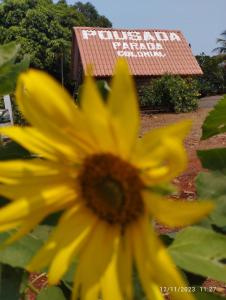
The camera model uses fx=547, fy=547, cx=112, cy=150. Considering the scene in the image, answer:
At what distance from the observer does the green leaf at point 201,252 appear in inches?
24.8

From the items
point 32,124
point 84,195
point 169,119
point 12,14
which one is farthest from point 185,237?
point 12,14

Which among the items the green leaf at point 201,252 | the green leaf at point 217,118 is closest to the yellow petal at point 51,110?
the green leaf at point 201,252

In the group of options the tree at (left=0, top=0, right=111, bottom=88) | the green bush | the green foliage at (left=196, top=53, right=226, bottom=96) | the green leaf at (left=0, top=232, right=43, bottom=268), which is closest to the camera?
the green leaf at (left=0, top=232, right=43, bottom=268)

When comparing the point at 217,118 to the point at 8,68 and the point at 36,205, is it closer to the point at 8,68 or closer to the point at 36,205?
the point at 8,68

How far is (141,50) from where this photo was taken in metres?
20.0

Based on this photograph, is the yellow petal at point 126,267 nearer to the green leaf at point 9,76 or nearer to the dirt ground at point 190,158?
the dirt ground at point 190,158

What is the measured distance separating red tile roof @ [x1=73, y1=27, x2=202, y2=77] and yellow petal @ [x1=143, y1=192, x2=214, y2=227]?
18.5 meters

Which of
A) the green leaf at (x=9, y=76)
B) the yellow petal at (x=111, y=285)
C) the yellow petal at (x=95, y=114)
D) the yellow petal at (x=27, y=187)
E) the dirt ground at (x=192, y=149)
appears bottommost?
the dirt ground at (x=192, y=149)

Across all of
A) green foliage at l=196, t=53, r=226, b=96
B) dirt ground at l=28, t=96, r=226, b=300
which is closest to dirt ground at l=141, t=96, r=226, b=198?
dirt ground at l=28, t=96, r=226, b=300

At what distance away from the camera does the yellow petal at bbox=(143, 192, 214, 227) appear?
1.42ft

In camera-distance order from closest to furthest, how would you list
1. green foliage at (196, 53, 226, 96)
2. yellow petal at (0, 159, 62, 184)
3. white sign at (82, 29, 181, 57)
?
1. yellow petal at (0, 159, 62, 184)
2. white sign at (82, 29, 181, 57)
3. green foliage at (196, 53, 226, 96)

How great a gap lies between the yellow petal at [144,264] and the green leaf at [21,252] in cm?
29

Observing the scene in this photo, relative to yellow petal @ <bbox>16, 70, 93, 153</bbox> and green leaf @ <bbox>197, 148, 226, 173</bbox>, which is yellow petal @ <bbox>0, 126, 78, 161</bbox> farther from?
green leaf @ <bbox>197, 148, 226, 173</bbox>

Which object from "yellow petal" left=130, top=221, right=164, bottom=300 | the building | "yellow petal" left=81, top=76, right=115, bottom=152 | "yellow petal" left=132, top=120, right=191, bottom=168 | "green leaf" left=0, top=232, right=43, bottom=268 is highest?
the building
